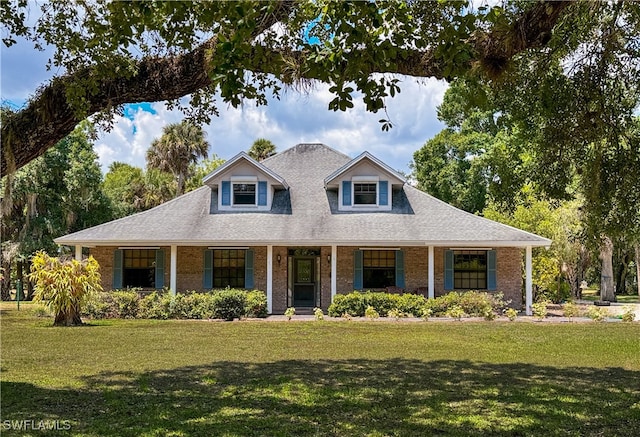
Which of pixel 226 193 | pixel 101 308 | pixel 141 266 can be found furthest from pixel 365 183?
pixel 101 308

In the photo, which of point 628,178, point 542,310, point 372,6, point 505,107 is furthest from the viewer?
point 542,310

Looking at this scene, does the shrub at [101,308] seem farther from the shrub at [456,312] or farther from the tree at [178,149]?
the tree at [178,149]

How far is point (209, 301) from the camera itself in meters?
20.5

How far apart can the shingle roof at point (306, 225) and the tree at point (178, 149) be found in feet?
54.3

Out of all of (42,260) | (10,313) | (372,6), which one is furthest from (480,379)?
(10,313)

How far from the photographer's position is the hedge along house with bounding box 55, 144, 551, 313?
2159cm

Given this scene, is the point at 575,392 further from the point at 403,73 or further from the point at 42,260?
the point at 42,260

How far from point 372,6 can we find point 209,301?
16.9 meters

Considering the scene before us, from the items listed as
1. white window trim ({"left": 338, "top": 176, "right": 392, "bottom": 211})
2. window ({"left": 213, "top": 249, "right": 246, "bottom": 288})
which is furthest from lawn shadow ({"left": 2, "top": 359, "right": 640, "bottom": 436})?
white window trim ({"left": 338, "top": 176, "right": 392, "bottom": 211})

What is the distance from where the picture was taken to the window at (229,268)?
22734 mm

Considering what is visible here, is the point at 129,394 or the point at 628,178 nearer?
the point at 129,394

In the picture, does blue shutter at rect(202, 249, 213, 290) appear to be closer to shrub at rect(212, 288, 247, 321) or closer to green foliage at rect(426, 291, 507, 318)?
shrub at rect(212, 288, 247, 321)

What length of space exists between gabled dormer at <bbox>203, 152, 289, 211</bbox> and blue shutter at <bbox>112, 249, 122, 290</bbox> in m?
4.06

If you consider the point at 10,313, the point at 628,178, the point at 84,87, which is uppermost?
the point at 84,87
